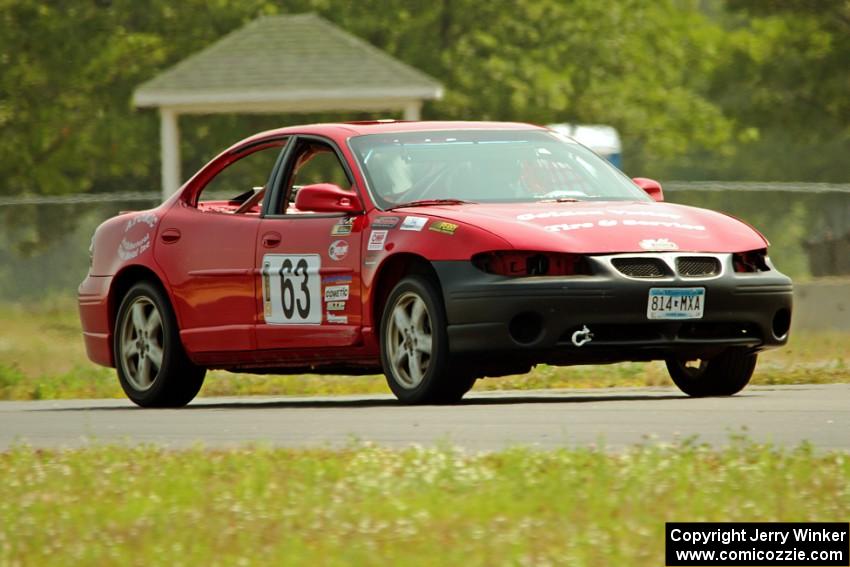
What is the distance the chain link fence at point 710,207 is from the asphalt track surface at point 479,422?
10.7 m

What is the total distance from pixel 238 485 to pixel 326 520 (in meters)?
0.87

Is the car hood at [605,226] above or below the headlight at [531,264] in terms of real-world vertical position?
above

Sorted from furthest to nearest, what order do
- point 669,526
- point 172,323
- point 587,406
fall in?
1. point 172,323
2. point 587,406
3. point 669,526

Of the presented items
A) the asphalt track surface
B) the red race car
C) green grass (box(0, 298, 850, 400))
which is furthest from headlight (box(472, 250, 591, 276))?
green grass (box(0, 298, 850, 400))

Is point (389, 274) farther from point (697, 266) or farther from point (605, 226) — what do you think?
point (697, 266)

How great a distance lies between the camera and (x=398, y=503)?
6.84 meters

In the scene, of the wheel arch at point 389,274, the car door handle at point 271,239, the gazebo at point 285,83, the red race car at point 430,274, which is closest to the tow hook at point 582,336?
the red race car at point 430,274

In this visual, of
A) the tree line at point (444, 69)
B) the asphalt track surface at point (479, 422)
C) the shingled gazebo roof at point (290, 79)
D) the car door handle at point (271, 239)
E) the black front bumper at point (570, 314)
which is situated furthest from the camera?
the tree line at point (444, 69)

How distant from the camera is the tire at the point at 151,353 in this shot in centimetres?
1230

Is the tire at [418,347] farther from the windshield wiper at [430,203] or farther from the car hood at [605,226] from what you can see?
the windshield wiper at [430,203]

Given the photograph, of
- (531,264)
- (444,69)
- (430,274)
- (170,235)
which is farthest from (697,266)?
(444,69)

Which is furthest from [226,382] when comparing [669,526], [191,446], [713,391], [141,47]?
[141,47]

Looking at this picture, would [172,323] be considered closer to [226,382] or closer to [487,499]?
[226,382]

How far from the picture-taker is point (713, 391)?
37.8 feet
